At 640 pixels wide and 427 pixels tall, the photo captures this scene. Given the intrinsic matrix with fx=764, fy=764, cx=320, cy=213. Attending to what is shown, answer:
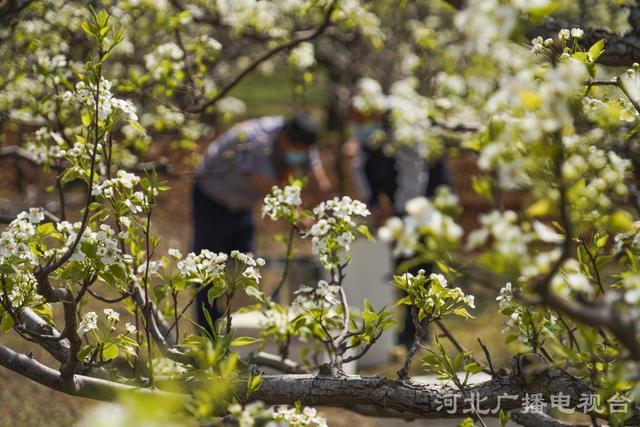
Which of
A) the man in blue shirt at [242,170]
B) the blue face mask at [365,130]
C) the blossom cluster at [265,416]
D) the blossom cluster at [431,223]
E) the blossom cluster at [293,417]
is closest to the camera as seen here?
the blossom cluster at [431,223]

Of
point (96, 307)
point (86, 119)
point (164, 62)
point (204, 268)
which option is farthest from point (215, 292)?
point (96, 307)

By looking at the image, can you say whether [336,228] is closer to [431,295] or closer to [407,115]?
[431,295]

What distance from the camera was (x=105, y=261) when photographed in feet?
6.96

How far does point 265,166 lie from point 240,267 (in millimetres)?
3277

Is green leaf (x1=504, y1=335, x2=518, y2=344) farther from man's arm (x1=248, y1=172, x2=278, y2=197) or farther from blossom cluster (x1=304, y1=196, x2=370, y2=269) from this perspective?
man's arm (x1=248, y1=172, x2=278, y2=197)

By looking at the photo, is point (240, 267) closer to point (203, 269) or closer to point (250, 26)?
point (203, 269)

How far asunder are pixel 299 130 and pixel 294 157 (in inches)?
8.1

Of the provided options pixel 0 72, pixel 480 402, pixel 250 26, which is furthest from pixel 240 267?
pixel 250 26

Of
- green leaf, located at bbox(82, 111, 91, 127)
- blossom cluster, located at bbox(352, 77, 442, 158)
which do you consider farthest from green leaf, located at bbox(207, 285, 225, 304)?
blossom cluster, located at bbox(352, 77, 442, 158)

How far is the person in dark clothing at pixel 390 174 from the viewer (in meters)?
6.80

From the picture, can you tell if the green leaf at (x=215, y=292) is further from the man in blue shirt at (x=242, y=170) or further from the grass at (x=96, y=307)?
the man in blue shirt at (x=242, y=170)

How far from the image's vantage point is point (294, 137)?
5.65m

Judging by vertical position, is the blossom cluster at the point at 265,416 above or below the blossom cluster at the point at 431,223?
below

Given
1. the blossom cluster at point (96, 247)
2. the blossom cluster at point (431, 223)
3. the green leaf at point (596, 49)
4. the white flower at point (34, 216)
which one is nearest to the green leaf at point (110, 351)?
the blossom cluster at point (96, 247)
